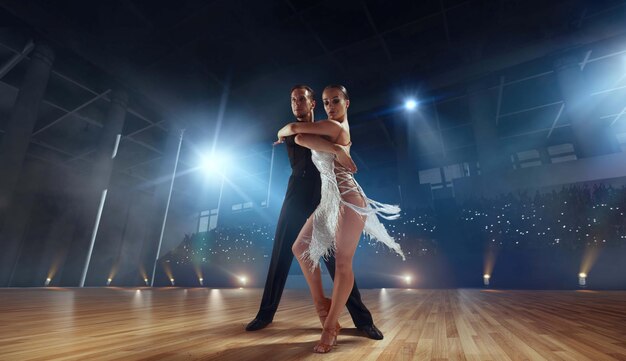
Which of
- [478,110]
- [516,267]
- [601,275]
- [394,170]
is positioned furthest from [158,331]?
[394,170]

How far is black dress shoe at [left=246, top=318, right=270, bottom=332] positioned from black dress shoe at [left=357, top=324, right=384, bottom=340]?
620mm

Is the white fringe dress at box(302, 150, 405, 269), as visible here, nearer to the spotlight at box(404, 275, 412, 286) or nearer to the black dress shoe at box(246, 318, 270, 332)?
the black dress shoe at box(246, 318, 270, 332)

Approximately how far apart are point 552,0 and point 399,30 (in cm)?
317

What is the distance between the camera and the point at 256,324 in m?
1.79

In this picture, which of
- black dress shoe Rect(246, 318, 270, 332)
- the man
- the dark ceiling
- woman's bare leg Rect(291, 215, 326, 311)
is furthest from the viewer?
the dark ceiling

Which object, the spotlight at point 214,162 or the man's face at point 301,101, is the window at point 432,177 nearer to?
the spotlight at point 214,162

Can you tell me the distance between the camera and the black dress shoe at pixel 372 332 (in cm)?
151

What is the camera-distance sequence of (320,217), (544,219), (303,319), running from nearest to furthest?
(320,217), (303,319), (544,219)

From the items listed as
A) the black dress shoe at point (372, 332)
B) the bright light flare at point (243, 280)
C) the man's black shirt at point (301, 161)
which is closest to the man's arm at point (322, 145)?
the man's black shirt at point (301, 161)

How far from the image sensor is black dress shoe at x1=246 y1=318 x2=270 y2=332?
5.79 feet

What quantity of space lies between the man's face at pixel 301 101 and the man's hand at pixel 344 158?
0.44 meters

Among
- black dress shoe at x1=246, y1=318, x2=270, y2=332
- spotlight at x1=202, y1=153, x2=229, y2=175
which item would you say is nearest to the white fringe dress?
black dress shoe at x1=246, y1=318, x2=270, y2=332

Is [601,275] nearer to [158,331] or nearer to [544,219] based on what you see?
[544,219]

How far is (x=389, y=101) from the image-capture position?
28.9ft
